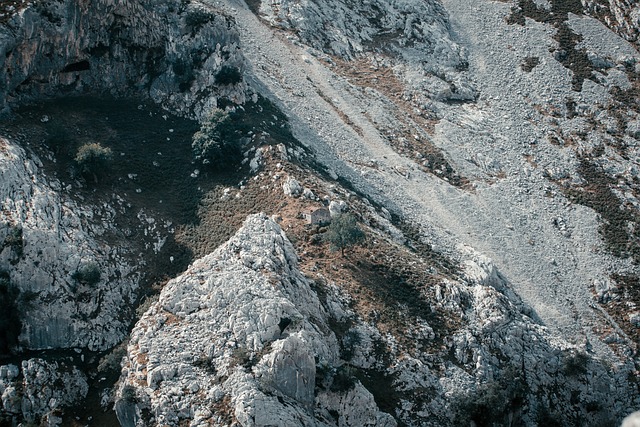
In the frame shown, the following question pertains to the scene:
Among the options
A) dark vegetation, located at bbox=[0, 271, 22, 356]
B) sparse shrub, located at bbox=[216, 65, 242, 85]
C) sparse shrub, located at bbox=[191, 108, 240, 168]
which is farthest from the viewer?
sparse shrub, located at bbox=[216, 65, 242, 85]

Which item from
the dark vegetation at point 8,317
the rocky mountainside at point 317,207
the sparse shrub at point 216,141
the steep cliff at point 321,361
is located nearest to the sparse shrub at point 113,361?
the rocky mountainside at point 317,207

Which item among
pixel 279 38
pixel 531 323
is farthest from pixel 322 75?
pixel 531 323

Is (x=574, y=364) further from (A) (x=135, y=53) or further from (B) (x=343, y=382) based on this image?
(A) (x=135, y=53)

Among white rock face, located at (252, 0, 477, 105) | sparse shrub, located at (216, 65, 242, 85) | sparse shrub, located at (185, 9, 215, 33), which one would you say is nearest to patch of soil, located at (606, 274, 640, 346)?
white rock face, located at (252, 0, 477, 105)

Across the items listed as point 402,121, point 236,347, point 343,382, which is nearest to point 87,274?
point 236,347

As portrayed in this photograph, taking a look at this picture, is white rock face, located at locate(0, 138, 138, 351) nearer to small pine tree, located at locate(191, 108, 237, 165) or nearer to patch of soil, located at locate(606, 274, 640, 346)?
small pine tree, located at locate(191, 108, 237, 165)

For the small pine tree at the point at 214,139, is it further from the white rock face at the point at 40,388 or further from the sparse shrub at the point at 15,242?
the white rock face at the point at 40,388
